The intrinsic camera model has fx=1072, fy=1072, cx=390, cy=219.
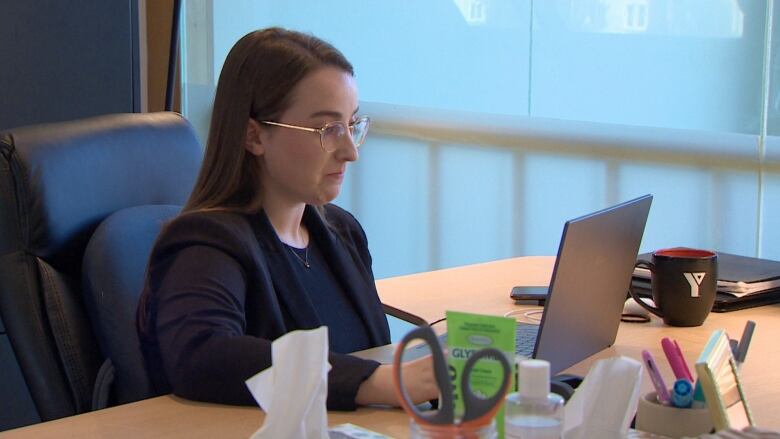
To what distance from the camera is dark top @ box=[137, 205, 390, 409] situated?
4.40 feet

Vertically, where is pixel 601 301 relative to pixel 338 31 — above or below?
below

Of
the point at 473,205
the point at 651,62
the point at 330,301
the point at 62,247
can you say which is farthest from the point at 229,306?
the point at 473,205

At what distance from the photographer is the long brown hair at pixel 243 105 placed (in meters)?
1.63

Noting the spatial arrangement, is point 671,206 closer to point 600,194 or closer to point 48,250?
point 600,194

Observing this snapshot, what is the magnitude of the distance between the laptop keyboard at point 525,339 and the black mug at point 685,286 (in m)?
0.23

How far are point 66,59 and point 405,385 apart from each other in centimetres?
231

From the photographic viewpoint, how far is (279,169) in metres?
1.64

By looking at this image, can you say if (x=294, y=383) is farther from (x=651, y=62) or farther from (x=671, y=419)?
(x=651, y=62)

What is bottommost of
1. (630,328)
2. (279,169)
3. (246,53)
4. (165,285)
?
(630,328)

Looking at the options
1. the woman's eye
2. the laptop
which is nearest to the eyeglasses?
the woman's eye

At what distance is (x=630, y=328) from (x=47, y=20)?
6.94ft

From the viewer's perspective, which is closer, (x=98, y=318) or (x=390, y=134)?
(x=98, y=318)

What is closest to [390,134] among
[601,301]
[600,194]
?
[600,194]

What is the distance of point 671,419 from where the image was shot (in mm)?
1118
